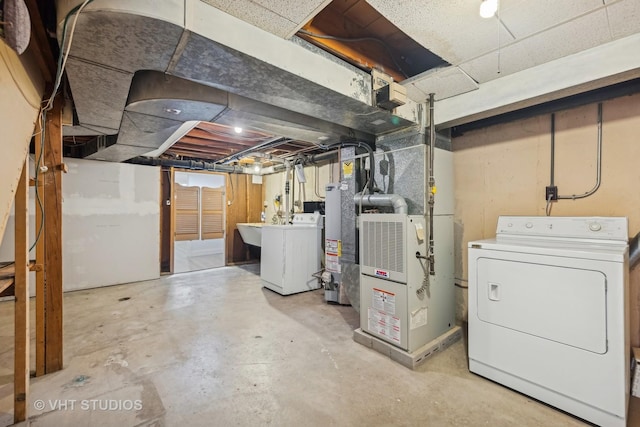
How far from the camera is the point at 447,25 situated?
1500 mm

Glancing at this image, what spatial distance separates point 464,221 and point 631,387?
1.56 meters

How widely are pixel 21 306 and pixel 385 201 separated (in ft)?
8.80

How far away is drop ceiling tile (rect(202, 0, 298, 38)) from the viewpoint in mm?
1317

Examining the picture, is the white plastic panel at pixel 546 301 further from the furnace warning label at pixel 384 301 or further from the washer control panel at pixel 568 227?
the furnace warning label at pixel 384 301

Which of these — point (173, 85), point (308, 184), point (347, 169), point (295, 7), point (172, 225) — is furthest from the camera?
point (172, 225)

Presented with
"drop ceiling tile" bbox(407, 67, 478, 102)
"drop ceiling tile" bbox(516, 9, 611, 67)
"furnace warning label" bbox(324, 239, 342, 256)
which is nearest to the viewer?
"drop ceiling tile" bbox(516, 9, 611, 67)

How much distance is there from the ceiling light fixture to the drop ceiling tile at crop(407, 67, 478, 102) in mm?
547

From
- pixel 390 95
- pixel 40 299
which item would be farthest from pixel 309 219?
pixel 40 299

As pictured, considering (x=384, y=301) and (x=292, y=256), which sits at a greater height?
(x=292, y=256)

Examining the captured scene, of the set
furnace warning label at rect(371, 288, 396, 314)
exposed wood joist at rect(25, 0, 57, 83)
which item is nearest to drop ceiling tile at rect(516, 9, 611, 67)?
furnace warning label at rect(371, 288, 396, 314)

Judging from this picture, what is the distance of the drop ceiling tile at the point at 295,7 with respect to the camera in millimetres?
1301

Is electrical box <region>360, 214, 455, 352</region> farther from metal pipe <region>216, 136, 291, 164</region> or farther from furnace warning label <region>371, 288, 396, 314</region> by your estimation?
metal pipe <region>216, 136, 291, 164</region>

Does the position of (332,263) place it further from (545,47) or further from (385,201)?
(545,47)

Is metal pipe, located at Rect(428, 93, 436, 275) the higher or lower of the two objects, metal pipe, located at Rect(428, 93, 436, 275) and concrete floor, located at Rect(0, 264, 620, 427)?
the higher
